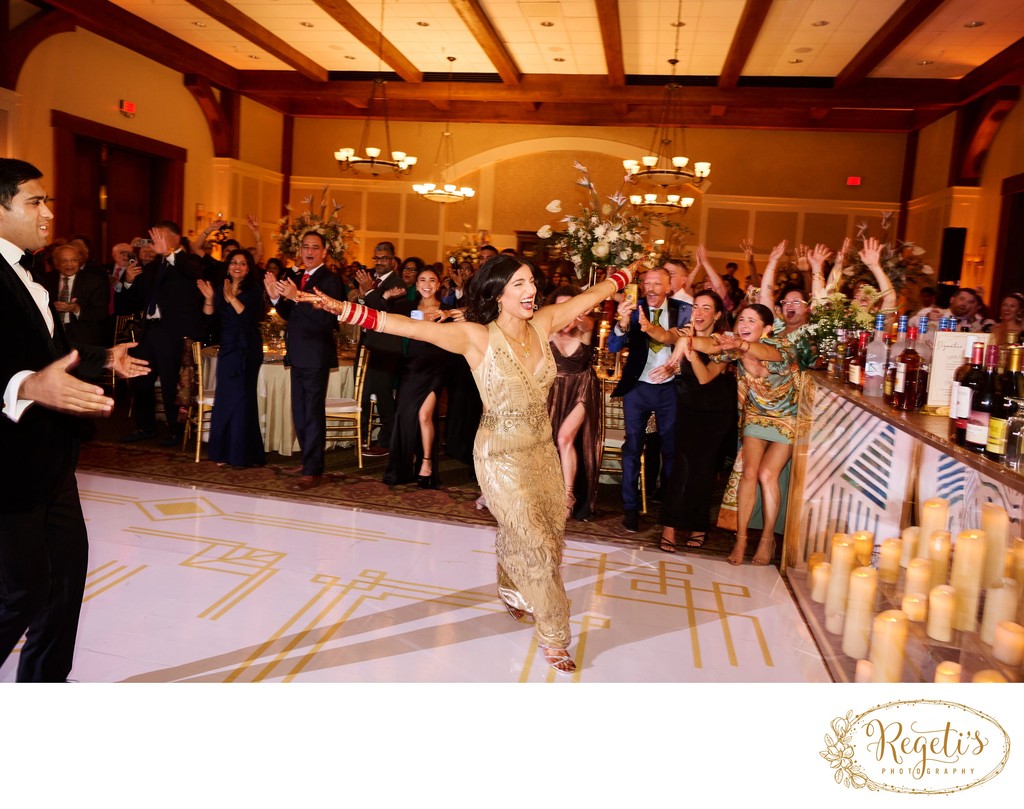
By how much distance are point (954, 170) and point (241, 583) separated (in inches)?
484

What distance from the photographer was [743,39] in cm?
1002

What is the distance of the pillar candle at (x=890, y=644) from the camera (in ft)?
8.51

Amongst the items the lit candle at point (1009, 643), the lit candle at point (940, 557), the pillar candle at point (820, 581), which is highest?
the lit candle at point (940, 557)

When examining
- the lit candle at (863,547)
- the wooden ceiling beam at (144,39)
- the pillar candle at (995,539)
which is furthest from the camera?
the wooden ceiling beam at (144,39)

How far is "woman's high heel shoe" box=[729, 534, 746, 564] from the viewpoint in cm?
463

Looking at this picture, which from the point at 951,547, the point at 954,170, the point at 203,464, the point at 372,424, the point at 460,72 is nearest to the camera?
the point at 951,547

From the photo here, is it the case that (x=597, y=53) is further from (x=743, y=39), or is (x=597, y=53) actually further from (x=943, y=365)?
(x=943, y=365)

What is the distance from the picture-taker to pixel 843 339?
403 centimetres

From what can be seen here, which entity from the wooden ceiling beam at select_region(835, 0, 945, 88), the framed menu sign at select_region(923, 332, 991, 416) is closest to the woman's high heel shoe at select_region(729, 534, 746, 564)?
the framed menu sign at select_region(923, 332, 991, 416)

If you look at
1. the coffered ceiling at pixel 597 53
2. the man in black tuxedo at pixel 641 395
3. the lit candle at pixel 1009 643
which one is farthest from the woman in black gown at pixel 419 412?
the coffered ceiling at pixel 597 53

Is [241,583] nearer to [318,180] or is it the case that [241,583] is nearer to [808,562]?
[808,562]

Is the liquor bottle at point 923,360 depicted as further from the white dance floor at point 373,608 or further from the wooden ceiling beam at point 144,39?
the wooden ceiling beam at point 144,39

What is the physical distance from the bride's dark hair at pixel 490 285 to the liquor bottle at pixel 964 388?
162 cm
